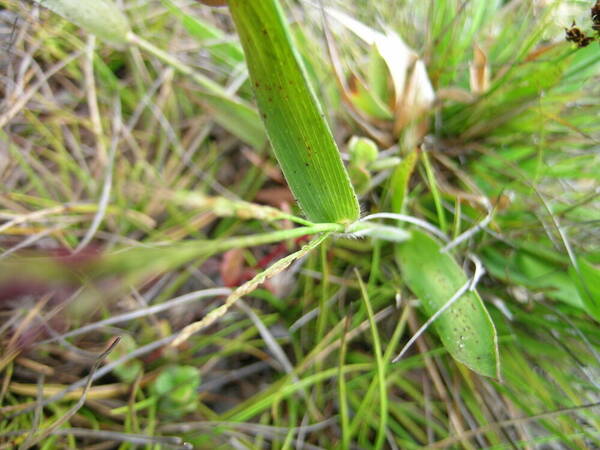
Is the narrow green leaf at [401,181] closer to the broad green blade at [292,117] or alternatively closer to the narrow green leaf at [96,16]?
the broad green blade at [292,117]

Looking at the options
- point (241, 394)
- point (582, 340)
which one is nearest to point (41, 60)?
point (241, 394)

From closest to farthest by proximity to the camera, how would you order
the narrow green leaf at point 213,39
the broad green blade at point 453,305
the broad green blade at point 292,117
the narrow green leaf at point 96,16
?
the broad green blade at point 292,117, the broad green blade at point 453,305, the narrow green leaf at point 96,16, the narrow green leaf at point 213,39

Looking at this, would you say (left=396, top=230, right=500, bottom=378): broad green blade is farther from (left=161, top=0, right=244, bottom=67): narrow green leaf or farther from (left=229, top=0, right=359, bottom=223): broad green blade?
(left=161, top=0, right=244, bottom=67): narrow green leaf

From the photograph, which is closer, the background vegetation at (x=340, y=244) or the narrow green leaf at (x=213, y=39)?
the background vegetation at (x=340, y=244)

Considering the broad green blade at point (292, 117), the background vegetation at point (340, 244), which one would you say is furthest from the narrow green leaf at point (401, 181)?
the broad green blade at point (292, 117)

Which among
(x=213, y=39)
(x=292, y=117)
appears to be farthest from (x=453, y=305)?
(x=213, y=39)

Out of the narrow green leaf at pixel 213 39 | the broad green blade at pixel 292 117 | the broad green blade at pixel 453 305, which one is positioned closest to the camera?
the broad green blade at pixel 292 117

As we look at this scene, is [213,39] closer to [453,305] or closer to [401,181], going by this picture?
[401,181]
